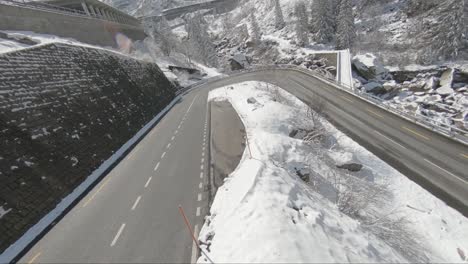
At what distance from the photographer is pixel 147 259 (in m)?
7.78

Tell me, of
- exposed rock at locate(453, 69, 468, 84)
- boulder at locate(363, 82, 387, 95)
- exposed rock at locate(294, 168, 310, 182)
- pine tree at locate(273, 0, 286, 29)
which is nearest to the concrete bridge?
pine tree at locate(273, 0, 286, 29)

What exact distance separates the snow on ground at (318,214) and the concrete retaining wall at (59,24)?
3559cm

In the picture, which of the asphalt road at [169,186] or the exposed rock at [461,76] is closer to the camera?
the asphalt road at [169,186]

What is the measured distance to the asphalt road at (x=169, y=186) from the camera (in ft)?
27.8

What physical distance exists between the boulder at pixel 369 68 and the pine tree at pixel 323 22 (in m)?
28.5

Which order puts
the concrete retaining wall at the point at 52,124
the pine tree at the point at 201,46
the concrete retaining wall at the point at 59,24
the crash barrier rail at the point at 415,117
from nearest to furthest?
the concrete retaining wall at the point at 52,124 → the crash barrier rail at the point at 415,117 → the concrete retaining wall at the point at 59,24 → the pine tree at the point at 201,46

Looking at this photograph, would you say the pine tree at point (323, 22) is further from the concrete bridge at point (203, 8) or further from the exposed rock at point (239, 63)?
the concrete bridge at point (203, 8)

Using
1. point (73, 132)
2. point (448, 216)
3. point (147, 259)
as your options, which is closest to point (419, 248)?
point (448, 216)

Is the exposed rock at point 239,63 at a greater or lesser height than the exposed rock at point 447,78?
greater

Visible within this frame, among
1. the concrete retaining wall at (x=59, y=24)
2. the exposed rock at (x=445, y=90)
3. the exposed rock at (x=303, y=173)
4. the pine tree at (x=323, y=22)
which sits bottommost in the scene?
the exposed rock at (x=445, y=90)

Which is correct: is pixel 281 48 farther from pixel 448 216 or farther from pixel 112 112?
pixel 448 216

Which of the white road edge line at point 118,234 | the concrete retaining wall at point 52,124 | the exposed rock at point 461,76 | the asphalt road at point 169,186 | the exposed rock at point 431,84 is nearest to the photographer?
the asphalt road at point 169,186

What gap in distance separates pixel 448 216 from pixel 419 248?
3424 mm

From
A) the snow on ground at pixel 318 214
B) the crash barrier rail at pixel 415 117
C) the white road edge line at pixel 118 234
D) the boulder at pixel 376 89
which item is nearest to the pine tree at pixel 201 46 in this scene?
the crash barrier rail at pixel 415 117
